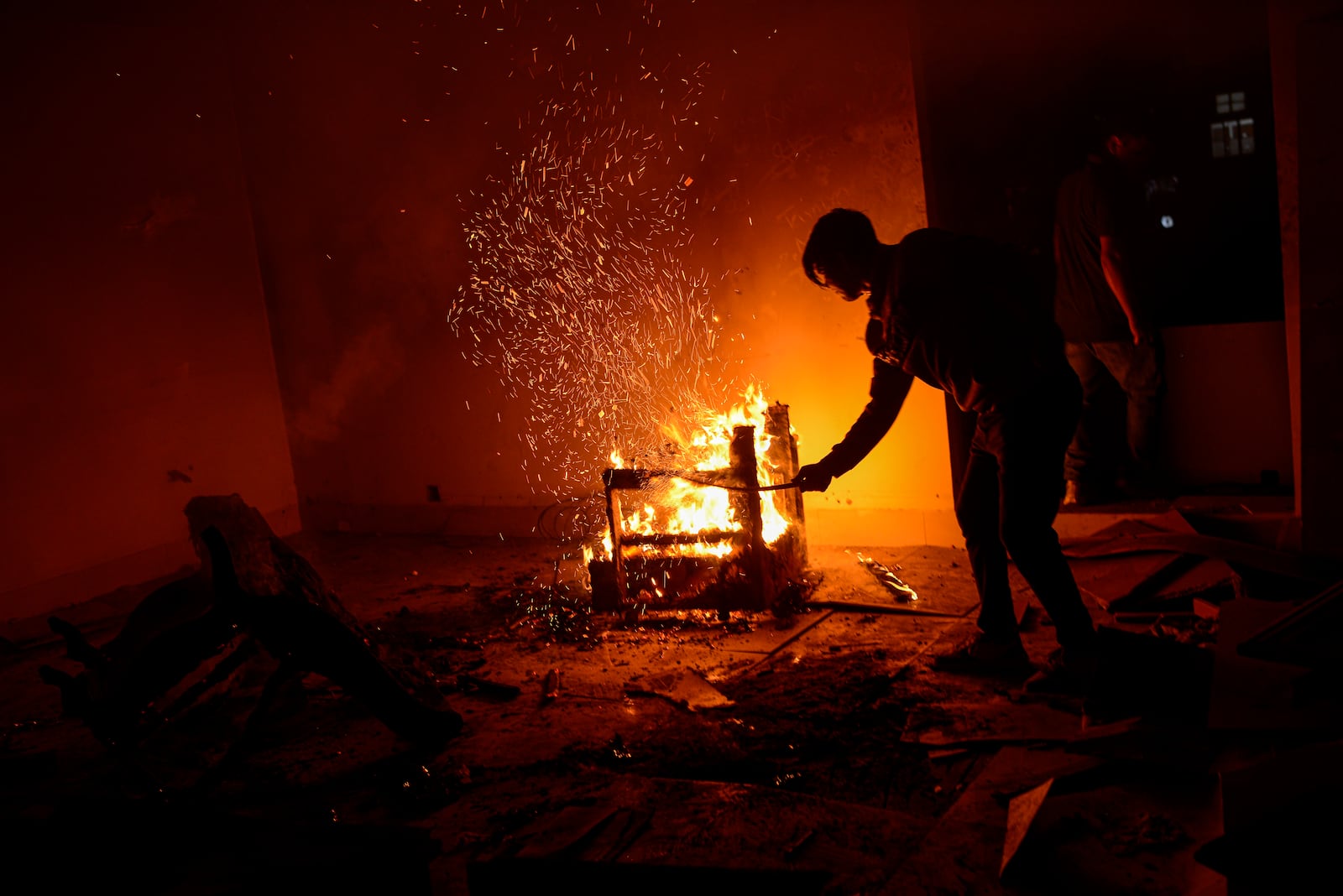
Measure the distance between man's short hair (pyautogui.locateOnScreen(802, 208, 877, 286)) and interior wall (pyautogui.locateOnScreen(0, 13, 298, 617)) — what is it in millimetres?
6381

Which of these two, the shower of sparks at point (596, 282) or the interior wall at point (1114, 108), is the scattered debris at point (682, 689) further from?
the interior wall at point (1114, 108)

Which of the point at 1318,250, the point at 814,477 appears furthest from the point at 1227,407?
the point at 814,477

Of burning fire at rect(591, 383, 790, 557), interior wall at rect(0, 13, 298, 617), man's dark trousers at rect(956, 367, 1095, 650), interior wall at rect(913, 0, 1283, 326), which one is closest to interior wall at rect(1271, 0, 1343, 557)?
interior wall at rect(913, 0, 1283, 326)

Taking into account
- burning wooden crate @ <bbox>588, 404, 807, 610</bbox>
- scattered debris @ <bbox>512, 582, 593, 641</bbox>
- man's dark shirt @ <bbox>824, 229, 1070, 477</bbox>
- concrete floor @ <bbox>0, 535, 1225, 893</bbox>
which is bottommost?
concrete floor @ <bbox>0, 535, 1225, 893</bbox>

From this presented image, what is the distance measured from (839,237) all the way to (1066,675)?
214 centimetres

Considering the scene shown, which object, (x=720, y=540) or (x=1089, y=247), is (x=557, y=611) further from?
(x=1089, y=247)

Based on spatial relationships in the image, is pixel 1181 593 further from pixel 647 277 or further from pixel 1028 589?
pixel 647 277

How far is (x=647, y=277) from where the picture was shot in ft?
25.5

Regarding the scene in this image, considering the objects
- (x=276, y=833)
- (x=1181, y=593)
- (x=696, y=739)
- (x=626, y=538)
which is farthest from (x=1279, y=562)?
(x=276, y=833)

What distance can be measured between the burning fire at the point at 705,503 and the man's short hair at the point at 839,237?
1.74m

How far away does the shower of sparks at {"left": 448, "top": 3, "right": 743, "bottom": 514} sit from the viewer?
7.60 m

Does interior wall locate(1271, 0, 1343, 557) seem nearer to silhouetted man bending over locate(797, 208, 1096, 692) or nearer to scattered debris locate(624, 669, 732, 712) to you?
silhouetted man bending over locate(797, 208, 1096, 692)

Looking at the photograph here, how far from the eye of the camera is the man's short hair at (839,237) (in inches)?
182

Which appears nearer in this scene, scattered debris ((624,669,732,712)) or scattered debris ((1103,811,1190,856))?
scattered debris ((1103,811,1190,856))
